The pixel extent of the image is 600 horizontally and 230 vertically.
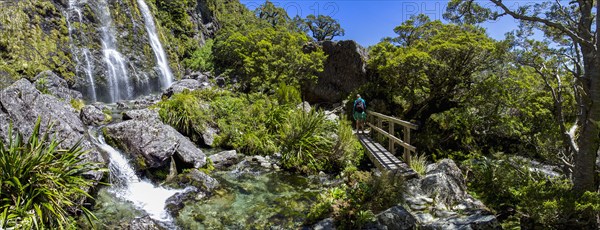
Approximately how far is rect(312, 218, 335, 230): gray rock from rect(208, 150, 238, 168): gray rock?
4.69 meters

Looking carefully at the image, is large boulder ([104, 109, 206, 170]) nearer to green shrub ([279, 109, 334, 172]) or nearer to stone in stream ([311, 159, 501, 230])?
green shrub ([279, 109, 334, 172])

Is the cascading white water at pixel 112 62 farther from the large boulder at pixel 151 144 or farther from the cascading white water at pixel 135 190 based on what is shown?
the cascading white water at pixel 135 190

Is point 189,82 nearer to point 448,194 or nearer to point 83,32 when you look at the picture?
point 83,32

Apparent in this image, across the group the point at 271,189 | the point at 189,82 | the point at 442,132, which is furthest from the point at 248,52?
the point at 271,189

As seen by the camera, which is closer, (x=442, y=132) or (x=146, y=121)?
(x=146, y=121)

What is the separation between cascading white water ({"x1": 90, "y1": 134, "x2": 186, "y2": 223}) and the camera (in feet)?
22.0

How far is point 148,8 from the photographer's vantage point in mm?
27047

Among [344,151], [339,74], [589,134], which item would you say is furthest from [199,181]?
[339,74]

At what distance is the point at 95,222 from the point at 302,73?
15.8m

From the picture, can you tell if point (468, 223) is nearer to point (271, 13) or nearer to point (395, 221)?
point (395, 221)

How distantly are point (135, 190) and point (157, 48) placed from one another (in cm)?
1977

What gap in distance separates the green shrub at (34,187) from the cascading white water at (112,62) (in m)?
14.8

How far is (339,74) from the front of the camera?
20219mm

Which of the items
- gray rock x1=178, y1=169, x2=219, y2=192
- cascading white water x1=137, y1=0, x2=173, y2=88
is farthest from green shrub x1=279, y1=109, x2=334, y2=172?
cascading white water x1=137, y1=0, x2=173, y2=88
